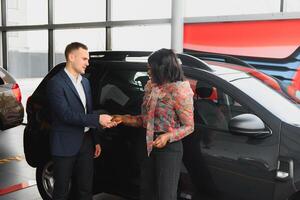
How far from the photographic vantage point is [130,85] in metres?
3.48

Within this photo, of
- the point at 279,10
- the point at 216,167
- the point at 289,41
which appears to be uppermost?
the point at 279,10

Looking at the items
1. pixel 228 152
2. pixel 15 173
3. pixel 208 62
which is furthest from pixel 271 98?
pixel 15 173

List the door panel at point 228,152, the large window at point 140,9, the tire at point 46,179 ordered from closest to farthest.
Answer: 1. the door panel at point 228,152
2. the tire at point 46,179
3. the large window at point 140,9

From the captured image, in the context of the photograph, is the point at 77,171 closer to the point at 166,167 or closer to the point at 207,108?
the point at 166,167

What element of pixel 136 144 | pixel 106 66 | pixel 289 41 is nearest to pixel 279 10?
pixel 289 41

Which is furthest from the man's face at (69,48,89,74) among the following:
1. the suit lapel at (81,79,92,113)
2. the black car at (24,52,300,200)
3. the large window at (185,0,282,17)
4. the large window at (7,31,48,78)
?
the large window at (7,31,48,78)

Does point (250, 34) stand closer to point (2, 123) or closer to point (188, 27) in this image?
point (188, 27)

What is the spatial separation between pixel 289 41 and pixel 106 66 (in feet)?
9.01

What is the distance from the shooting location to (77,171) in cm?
299

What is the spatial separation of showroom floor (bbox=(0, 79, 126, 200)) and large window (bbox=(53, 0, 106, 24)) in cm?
239

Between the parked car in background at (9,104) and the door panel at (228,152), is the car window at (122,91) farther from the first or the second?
the parked car in background at (9,104)

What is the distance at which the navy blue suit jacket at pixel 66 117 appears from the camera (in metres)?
2.78

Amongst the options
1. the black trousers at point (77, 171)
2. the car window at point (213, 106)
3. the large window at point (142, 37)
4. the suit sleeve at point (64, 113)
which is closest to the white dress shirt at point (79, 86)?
the suit sleeve at point (64, 113)

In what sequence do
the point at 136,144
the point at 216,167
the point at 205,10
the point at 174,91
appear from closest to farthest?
1. the point at 174,91
2. the point at 216,167
3. the point at 136,144
4. the point at 205,10
